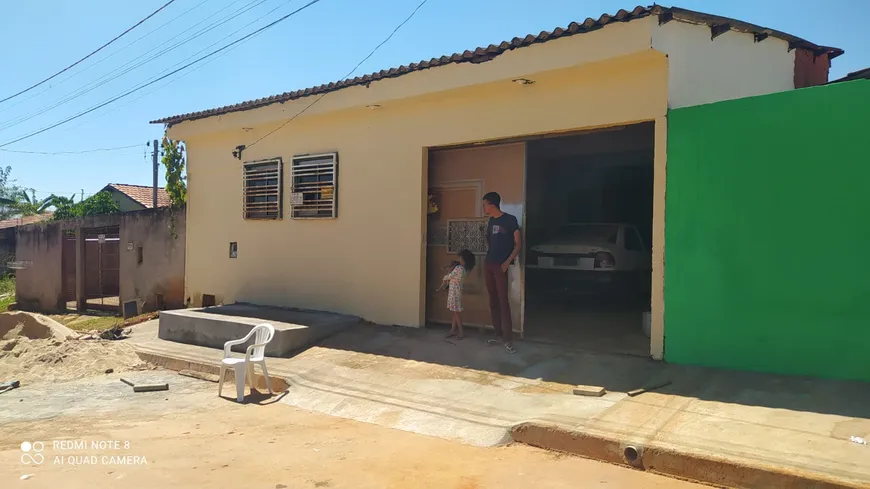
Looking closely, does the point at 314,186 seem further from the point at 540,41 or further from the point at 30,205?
the point at 30,205

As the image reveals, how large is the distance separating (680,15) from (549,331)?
4.13 m

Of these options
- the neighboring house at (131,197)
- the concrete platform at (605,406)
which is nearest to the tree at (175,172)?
→ the concrete platform at (605,406)

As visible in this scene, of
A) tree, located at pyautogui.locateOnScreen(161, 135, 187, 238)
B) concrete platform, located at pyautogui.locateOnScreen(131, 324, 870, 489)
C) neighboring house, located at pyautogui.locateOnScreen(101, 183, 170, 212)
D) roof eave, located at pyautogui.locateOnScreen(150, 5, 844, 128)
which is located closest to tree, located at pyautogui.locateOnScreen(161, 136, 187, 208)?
tree, located at pyautogui.locateOnScreen(161, 135, 187, 238)

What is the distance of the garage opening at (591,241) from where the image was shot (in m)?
8.23

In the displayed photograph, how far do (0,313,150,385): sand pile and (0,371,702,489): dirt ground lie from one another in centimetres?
177

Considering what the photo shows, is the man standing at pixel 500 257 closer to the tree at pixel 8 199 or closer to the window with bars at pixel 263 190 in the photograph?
the window with bars at pixel 263 190

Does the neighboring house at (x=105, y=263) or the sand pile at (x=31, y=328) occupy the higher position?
the neighboring house at (x=105, y=263)

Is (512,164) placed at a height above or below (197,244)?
above

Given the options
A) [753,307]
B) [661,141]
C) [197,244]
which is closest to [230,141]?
[197,244]

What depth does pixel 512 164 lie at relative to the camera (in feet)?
26.0

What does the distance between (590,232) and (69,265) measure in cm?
1495

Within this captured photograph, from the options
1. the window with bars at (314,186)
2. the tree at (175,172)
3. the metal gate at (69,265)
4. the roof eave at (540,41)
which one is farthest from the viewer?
the metal gate at (69,265)

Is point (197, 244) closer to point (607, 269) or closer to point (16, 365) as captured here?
point (16, 365)

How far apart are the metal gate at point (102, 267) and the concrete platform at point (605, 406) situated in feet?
32.6
